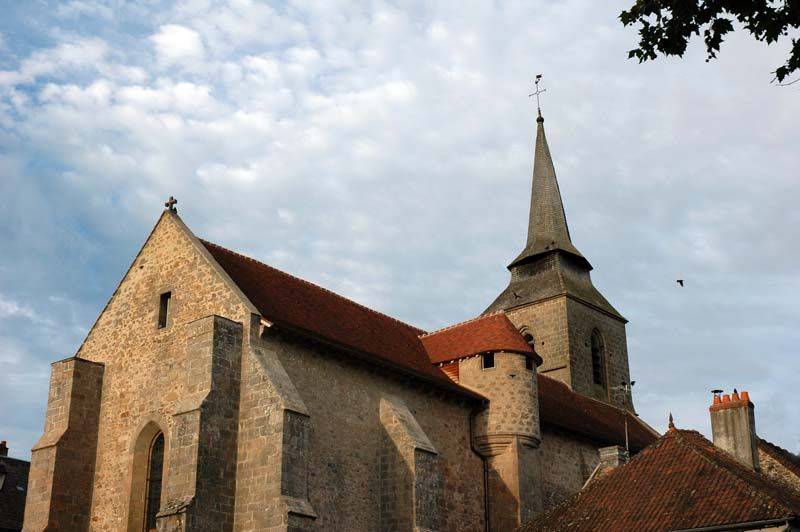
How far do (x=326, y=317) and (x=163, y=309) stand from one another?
4022mm

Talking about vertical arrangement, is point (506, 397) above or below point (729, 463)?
above

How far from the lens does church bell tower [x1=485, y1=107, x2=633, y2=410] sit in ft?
123

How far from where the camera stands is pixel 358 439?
2223 cm

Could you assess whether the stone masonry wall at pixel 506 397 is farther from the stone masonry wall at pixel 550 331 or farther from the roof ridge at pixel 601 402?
the stone masonry wall at pixel 550 331

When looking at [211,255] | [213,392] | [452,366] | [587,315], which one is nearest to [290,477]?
[213,392]

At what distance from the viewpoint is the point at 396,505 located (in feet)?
71.5

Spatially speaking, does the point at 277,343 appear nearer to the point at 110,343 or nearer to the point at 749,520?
the point at 110,343

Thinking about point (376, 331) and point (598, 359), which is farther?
point (598, 359)

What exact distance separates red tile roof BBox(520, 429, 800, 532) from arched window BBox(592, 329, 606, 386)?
19.6 m

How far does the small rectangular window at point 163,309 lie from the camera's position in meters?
22.9

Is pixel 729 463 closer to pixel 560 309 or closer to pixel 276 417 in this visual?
pixel 276 417

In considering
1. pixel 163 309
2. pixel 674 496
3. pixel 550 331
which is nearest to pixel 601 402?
Answer: pixel 550 331

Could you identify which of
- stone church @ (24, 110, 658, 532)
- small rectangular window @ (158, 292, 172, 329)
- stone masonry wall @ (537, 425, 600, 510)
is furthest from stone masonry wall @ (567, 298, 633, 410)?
small rectangular window @ (158, 292, 172, 329)

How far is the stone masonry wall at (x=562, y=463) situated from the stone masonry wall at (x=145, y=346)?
10.5m
